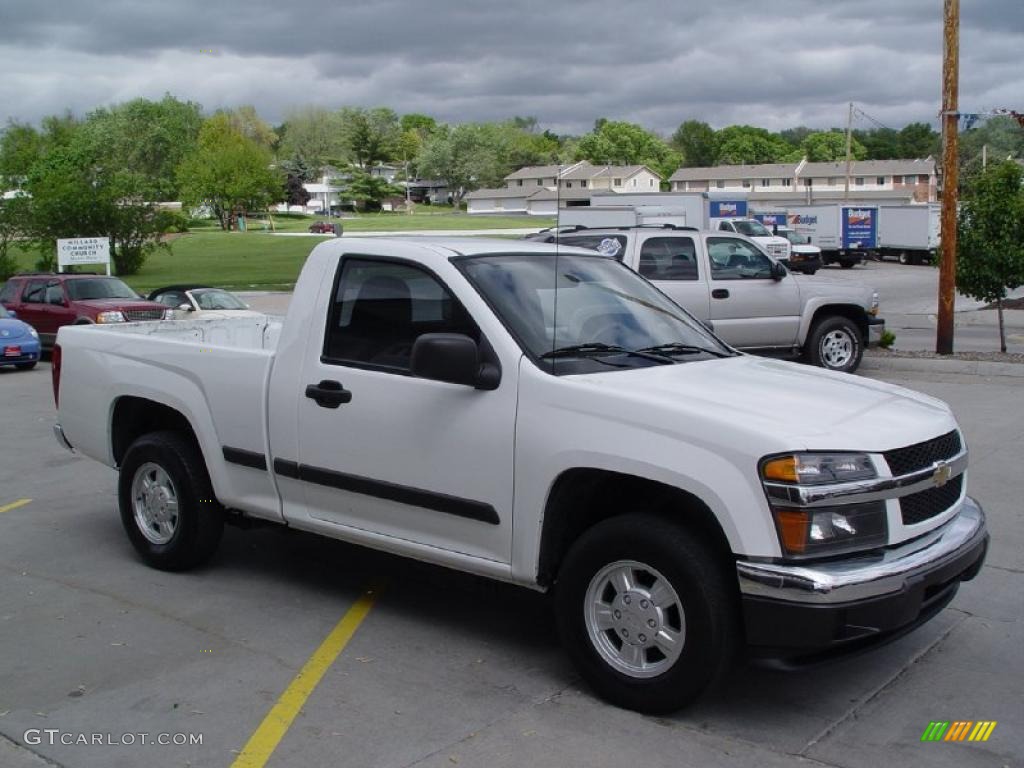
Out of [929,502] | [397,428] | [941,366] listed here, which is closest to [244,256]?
[941,366]

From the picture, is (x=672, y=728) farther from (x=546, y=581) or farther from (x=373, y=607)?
(x=373, y=607)

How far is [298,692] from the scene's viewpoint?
16.0 ft

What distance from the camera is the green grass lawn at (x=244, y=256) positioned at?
45812 mm

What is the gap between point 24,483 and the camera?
30.8 feet

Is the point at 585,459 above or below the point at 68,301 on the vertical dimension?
below

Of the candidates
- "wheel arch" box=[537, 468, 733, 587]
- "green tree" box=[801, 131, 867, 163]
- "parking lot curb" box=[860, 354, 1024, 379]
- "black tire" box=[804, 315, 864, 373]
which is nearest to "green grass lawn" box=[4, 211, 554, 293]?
"parking lot curb" box=[860, 354, 1024, 379]

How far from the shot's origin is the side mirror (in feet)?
16.0

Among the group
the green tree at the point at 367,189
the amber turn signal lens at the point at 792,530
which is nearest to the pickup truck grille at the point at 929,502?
the amber turn signal lens at the point at 792,530

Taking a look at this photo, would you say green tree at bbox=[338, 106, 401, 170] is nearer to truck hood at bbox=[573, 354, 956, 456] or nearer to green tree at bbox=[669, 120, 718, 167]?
green tree at bbox=[669, 120, 718, 167]

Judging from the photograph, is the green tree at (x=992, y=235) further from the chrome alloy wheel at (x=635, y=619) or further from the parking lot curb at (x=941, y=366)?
the chrome alloy wheel at (x=635, y=619)

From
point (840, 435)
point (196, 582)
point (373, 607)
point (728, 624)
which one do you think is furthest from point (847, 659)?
point (196, 582)

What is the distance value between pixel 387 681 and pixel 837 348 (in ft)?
36.7

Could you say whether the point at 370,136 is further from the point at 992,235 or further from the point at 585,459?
the point at 585,459

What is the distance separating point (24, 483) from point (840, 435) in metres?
7.44
